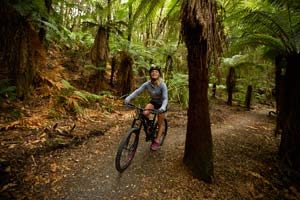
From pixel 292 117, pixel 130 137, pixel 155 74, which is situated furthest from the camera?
pixel 292 117

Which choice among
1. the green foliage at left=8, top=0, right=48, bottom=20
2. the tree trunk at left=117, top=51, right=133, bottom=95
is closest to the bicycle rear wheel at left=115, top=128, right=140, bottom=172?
the green foliage at left=8, top=0, right=48, bottom=20

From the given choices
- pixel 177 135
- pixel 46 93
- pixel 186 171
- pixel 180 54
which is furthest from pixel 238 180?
pixel 180 54

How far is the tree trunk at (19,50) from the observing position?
5777 mm

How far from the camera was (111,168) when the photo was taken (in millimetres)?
4332

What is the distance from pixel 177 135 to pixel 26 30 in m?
4.49

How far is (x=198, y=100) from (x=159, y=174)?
1.42 m

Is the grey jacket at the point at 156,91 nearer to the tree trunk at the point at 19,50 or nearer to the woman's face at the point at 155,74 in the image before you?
the woman's face at the point at 155,74

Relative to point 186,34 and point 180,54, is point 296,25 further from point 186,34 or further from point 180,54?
point 180,54

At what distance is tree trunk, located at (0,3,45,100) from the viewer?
5.78m

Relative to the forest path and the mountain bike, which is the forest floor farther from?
the mountain bike

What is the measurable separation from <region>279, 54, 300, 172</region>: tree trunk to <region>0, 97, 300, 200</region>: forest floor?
0.39 m

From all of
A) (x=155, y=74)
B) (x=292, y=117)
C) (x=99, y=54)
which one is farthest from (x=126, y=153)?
(x=99, y=54)

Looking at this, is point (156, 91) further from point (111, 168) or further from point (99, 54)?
point (99, 54)

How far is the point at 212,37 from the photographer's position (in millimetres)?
4090
